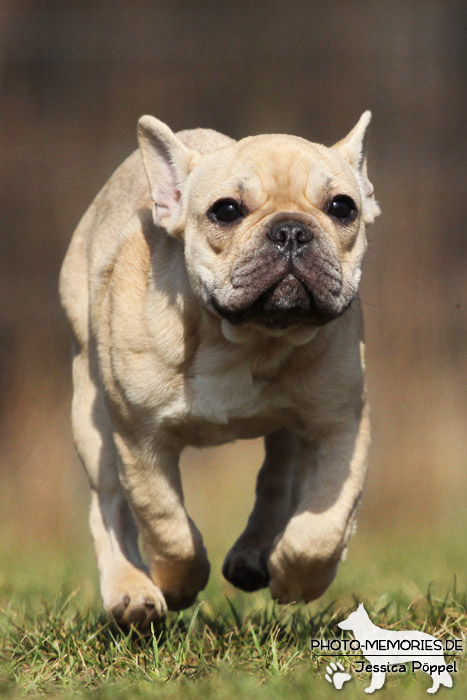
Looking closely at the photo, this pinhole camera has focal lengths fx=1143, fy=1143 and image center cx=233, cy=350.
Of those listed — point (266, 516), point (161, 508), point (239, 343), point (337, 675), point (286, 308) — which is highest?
point (286, 308)

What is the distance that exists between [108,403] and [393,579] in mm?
2235

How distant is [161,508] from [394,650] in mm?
1259

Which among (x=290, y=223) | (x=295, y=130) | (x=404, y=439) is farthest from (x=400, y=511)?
(x=290, y=223)

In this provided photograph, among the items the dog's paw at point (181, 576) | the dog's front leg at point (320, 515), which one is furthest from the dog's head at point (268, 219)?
the dog's paw at point (181, 576)

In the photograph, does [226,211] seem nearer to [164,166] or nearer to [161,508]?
[164,166]

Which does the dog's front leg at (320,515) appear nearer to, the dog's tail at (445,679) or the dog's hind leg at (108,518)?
the dog's hind leg at (108,518)

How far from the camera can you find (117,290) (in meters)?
5.26

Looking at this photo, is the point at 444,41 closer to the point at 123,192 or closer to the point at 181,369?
the point at 123,192

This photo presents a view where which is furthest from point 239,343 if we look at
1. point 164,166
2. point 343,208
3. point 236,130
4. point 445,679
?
point 236,130

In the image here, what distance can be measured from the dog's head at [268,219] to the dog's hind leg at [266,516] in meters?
1.37

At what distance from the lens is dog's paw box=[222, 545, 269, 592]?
5.40 meters

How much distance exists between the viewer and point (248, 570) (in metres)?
5.40

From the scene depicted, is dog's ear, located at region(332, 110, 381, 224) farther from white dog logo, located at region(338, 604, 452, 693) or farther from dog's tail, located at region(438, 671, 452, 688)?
dog's tail, located at region(438, 671, 452, 688)

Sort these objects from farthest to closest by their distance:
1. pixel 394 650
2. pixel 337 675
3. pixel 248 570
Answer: pixel 248 570
pixel 394 650
pixel 337 675
